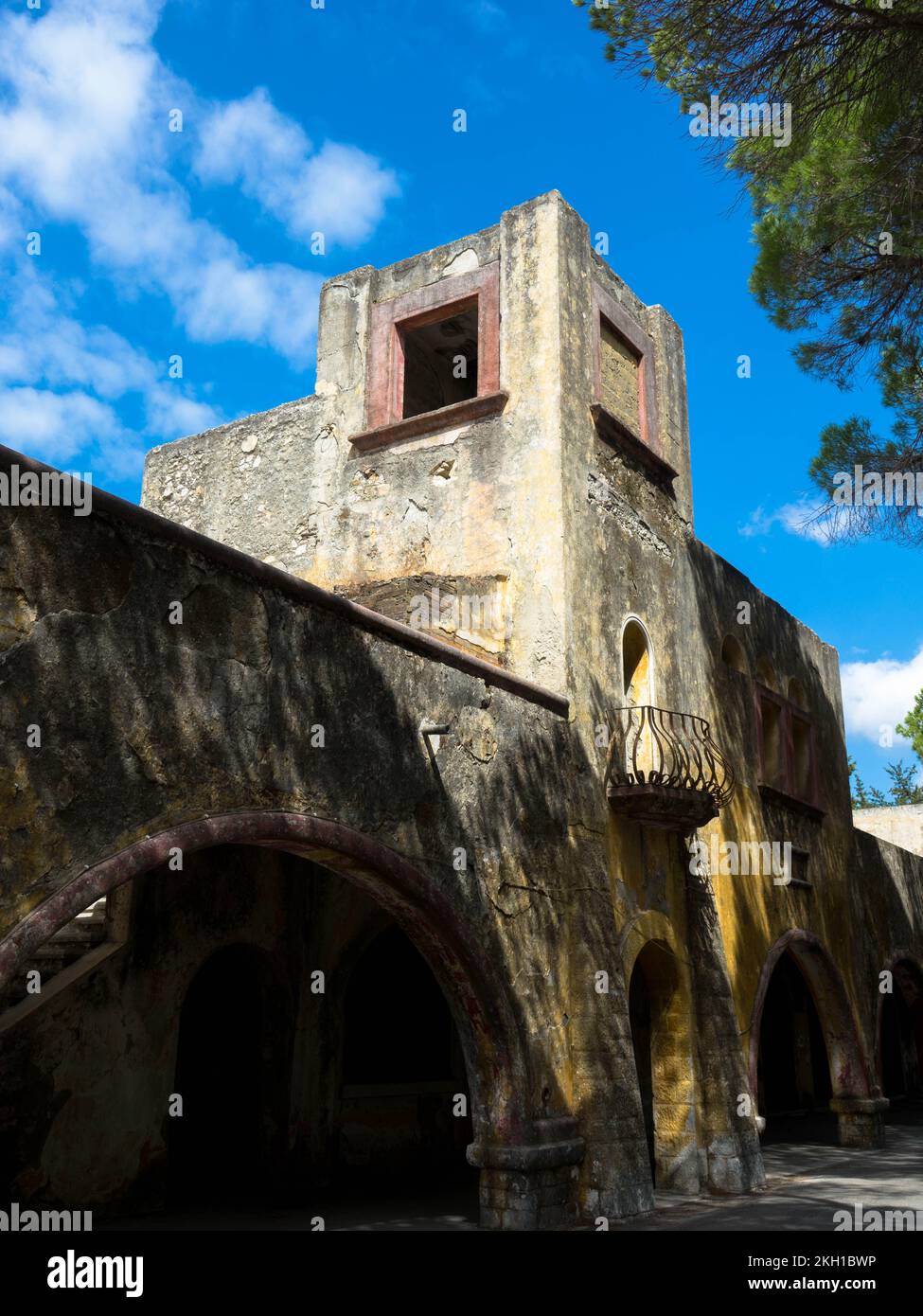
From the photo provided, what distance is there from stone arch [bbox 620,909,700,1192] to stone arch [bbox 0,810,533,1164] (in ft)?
7.52

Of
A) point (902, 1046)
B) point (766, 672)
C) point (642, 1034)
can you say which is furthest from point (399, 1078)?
point (902, 1046)

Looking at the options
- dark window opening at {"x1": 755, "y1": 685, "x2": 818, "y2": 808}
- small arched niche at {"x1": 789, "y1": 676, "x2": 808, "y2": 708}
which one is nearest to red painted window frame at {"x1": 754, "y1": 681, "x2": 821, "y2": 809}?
dark window opening at {"x1": 755, "y1": 685, "x2": 818, "y2": 808}

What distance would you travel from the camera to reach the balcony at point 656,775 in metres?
10.1

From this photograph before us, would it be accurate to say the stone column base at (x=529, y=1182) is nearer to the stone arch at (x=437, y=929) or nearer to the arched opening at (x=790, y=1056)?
the stone arch at (x=437, y=929)

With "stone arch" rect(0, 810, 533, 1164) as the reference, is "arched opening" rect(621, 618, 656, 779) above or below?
above

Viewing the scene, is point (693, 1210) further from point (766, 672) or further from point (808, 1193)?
point (766, 672)

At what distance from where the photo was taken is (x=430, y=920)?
7.94 metres

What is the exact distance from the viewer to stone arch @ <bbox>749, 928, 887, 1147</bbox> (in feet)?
46.4

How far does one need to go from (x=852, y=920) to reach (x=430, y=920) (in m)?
9.85

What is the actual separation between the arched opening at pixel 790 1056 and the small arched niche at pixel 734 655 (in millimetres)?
5607

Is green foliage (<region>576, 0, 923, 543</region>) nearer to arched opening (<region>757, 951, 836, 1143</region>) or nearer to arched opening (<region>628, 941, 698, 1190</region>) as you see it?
arched opening (<region>628, 941, 698, 1190</region>)

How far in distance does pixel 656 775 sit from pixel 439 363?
19.0 ft

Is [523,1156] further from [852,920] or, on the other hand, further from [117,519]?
[852,920]
